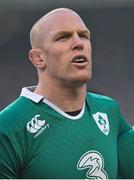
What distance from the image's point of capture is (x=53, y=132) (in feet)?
3.86

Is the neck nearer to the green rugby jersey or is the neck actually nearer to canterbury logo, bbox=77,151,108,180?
the green rugby jersey

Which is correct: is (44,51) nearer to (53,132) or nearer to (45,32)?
(45,32)

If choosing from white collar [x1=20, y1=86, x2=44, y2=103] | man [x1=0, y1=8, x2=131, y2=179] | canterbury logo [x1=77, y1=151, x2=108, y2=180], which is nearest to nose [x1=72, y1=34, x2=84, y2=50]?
man [x1=0, y1=8, x2=131, y2=179]

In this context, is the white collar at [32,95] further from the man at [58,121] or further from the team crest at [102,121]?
the team crest at [102,121]

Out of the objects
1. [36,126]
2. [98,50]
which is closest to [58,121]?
[36,126]

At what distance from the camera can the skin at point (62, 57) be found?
1183 millimetres

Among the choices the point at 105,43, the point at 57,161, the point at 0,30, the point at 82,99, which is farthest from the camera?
the point at 105,43

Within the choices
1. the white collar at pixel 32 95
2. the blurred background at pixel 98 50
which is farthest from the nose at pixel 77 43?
the blurred background at pixel 98 50

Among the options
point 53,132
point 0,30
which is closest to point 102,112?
point 53,132

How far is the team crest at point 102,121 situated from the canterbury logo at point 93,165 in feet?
0.26

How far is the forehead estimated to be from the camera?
1.20m

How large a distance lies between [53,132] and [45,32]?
Answer: 0.24m

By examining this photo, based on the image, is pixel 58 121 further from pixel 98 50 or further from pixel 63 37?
pixel 98 50

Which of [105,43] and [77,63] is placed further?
[105,43]
